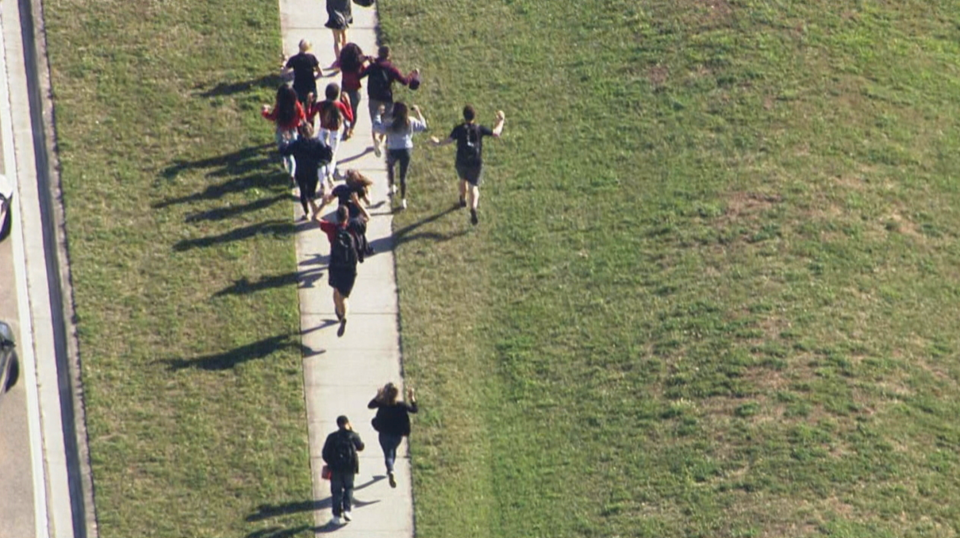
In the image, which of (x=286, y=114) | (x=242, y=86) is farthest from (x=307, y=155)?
(x=242, y=86)

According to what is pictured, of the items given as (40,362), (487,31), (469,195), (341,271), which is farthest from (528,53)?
(40,362)

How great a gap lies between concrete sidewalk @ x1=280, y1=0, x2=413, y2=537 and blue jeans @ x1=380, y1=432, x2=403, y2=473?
431 mm

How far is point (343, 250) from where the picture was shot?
2864cm

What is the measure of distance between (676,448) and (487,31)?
308 inches

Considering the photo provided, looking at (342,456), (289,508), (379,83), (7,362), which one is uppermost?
(379,83)

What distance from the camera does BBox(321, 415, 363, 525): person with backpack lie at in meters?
26.9

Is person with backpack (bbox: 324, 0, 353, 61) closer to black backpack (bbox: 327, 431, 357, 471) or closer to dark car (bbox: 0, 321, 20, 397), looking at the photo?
dark car (bbox: 0, 321, 20, 397)

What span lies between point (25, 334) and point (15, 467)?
1.88 meters

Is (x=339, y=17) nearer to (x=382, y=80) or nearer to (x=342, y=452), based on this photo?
(x=382, y=80)

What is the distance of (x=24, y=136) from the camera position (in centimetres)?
3152

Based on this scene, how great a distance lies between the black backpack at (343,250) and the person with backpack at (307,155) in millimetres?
1391

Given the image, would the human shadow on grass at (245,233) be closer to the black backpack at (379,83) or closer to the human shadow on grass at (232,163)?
the human shadow on grass at (232,163)

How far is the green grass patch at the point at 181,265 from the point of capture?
27922 mm

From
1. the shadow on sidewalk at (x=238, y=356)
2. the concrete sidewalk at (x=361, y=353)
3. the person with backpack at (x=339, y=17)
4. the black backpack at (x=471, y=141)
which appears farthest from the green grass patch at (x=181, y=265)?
the black backpack at (x=471, y=141)
